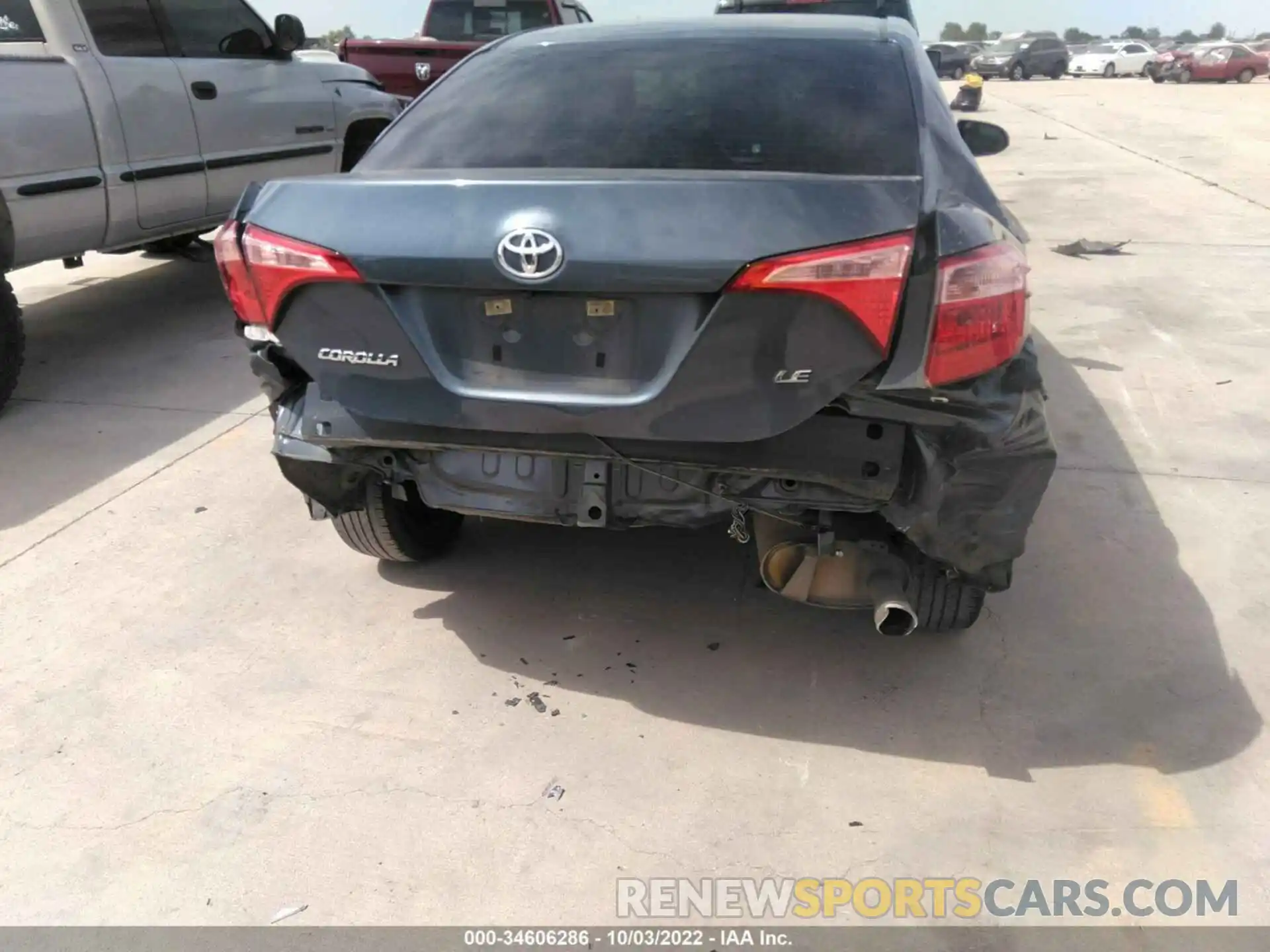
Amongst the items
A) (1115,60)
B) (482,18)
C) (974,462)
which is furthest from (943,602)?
(1115,60)

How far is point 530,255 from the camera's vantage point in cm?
225

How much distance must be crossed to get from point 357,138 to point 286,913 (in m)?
6.54

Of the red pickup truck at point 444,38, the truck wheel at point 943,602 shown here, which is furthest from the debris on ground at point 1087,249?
the truck wheel at point 943,602

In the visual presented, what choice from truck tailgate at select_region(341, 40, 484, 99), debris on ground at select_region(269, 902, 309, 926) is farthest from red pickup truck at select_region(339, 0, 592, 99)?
debris on ground at select_region(269, 902, 309, 926)

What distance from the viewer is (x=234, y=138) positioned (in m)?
6.19

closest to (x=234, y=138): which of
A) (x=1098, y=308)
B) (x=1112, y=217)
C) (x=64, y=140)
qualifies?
(x=64, y=140)

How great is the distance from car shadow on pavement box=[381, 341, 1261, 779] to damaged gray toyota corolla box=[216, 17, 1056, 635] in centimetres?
28

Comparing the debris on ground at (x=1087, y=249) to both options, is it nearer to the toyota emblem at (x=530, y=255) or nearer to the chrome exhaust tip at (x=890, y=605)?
the chrome exhaust tip at (x=890, y=605)

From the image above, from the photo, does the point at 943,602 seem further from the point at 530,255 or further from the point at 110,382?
the point at 110,382

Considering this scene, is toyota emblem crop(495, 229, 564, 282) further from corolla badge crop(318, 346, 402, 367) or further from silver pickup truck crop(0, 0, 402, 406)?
silver pickup truck crop(0, 0, 402, 406)

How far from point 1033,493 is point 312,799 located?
189 centimetres

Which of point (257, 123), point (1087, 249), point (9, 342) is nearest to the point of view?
point (9, 342)

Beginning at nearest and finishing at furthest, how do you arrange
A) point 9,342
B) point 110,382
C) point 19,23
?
point 9,342 < point 19,23 < point 110,382

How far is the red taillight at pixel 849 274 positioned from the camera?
7.00ft
